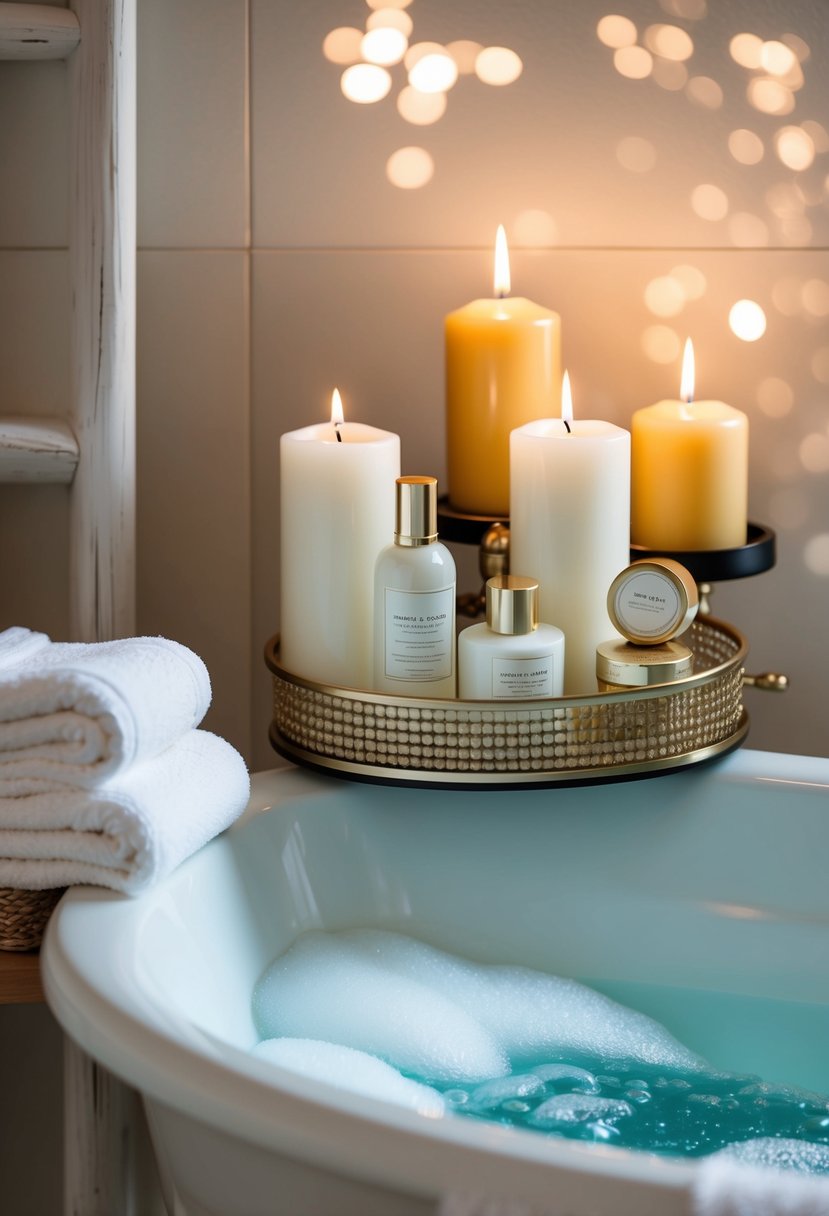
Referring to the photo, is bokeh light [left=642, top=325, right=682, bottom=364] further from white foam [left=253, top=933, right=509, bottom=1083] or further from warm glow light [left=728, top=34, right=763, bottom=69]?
white foam [left=253, top=933, right=509, bottom=1083]

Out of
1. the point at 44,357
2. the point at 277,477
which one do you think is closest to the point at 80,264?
the point at 44,357

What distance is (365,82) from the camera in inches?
43.8

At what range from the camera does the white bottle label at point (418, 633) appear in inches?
35.2

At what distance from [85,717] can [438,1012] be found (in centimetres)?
30

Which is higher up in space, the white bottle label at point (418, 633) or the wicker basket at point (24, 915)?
the white bottle label at point (418, 633)

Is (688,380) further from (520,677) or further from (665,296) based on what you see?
(520,677)

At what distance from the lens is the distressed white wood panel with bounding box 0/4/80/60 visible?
947 millimetres

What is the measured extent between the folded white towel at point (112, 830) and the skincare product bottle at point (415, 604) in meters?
0.19

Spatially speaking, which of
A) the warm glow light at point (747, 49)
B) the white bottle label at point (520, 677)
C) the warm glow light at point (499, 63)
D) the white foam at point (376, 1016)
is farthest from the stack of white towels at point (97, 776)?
the warm glow light at point (747, 49)

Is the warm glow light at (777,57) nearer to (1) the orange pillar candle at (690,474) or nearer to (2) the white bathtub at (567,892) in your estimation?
(1) the orange pillar candle at (690,474)

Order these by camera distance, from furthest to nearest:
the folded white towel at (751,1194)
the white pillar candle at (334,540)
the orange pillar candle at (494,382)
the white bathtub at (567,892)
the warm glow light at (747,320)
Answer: the warm glow light at (747,320), the orange pillar candle at (494,382), the white pillar candle at (334,540), the white bathtub at (567,892), the folded white towel at (751,1194)

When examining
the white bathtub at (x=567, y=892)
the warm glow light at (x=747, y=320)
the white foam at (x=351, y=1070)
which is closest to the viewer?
the white foam at (x=351, y=1070)

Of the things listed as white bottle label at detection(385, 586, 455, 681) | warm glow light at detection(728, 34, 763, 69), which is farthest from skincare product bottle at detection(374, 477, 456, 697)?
warm glow light at detection(728, 34, 763, 69)

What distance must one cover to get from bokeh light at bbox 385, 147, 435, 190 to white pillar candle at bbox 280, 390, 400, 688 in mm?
291
